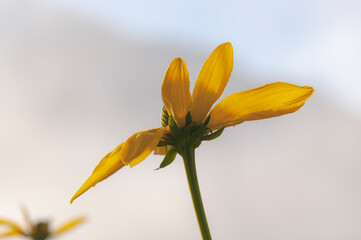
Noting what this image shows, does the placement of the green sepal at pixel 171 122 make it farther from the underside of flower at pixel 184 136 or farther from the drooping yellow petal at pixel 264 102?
the drooping yellow petal at pixel 264 102

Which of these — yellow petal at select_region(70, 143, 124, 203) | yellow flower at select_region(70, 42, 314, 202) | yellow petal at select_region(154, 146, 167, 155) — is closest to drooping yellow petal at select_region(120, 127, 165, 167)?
yellow flower at select_region(70, 42, 314, 202)

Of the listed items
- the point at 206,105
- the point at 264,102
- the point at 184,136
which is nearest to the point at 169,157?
the point at 184,136

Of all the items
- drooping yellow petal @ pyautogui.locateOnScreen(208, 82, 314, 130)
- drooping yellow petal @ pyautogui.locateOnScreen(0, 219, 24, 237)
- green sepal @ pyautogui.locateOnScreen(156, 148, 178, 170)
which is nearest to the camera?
drooping yellow petal @ pyautogui.locateOnScreen(208, 82, 314, 130)

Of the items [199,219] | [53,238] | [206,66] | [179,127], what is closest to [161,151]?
A: [179,127]

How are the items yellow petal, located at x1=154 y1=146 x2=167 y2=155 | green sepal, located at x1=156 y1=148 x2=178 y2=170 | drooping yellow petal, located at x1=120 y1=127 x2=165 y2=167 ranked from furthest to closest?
yellow petal, located at x1=154 y1=146 x2=167 y2=155 → green sepal, located at x1=156 y1=148 x2=178 y2=170 → drooping yellow petal, located at x1=120 y1=127 x2=165 y2=167

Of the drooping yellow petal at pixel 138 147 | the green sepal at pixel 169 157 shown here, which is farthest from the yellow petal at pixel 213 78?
the drooping yellow petal at pixel 138 147

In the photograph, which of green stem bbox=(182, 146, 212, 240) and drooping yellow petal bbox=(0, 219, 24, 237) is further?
drooping yellow petal bbox=(0, 219, 24, 237)

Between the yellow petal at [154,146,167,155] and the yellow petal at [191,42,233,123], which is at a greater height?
the yellow petal at [191,42,233,123]

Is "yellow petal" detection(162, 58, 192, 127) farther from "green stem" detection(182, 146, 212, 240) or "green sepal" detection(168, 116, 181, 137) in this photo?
"green stem" detection(182, 146, 212, 240)
